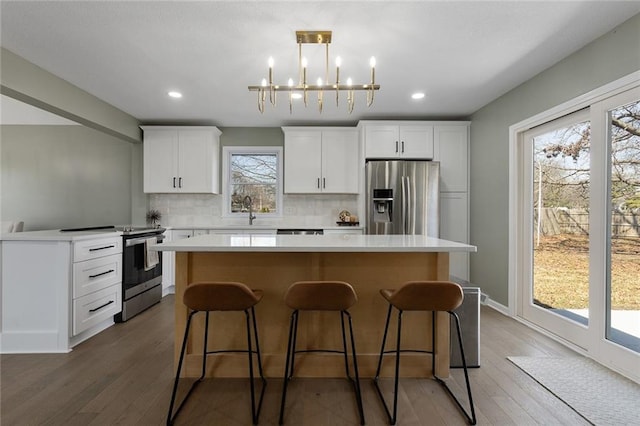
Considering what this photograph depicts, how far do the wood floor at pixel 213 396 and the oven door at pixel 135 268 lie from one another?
0.92 metres

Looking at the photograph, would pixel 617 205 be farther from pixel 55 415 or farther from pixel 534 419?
pixel 55 415

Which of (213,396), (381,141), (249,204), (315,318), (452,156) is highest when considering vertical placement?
(381,141)

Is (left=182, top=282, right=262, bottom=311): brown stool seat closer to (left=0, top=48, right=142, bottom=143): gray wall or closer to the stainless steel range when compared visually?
the stainless steel range

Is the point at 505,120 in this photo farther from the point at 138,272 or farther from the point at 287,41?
the point at 138,272

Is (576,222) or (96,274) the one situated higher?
(576,222)

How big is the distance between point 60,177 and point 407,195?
462cm

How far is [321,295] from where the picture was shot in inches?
71.9

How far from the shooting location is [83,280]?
2906mm

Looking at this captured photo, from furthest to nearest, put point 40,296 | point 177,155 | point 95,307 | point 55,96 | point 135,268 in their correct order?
point 177,155, point 135,268, point 55,96, point 95,307, point 40,296

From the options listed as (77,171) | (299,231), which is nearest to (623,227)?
(299,231)

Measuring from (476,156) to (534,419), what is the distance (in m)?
3.29

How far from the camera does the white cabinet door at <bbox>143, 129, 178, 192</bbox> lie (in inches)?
186

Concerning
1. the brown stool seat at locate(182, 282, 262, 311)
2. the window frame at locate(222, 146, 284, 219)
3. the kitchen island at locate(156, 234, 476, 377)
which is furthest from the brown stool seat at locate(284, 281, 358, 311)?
the window frame at locate(222, 146, 284, 219)

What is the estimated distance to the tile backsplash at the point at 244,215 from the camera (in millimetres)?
5098
